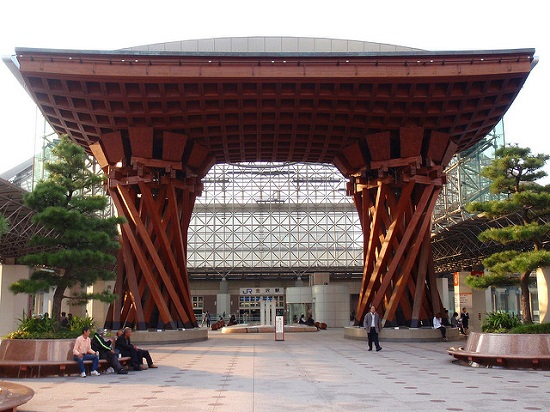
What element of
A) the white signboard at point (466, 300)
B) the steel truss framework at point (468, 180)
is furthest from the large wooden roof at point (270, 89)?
the steel truss framework at point (468, 180)

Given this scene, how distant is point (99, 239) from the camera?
16.7 m

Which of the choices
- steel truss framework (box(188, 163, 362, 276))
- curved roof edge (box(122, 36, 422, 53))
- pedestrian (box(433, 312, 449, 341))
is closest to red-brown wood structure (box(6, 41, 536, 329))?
pedestrian (box(433, 312, 449, 341))

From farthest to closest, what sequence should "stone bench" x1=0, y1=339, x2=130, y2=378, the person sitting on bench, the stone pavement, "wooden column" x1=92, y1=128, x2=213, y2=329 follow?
"wooden column" x1=92, y1=128, x2=213, y2=329 → the person sitting on bench → "stone bench" x1=0, y1=339, x2=130, y2=378 → the stone pavement

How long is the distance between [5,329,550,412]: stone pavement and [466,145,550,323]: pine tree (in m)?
2.95

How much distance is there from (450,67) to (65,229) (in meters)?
14.7

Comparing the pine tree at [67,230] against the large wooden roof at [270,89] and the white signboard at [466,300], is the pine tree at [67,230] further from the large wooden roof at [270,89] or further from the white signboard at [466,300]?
the white signboard at [466,300]

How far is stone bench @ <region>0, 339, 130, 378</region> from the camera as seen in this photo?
1292cm

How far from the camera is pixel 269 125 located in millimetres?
27016

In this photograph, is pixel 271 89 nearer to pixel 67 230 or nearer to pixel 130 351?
pixel 67 230

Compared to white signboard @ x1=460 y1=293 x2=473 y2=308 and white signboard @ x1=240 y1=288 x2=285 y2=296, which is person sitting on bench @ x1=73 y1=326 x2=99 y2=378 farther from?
white signboard @ x1=240 y1=288 x2=285 y2=296

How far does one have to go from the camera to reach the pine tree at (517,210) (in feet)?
53.9

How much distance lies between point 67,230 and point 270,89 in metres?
10.3

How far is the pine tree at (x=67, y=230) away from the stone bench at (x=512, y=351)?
9714 millimetres

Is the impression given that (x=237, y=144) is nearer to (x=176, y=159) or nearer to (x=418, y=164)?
(x=176, y=159)
